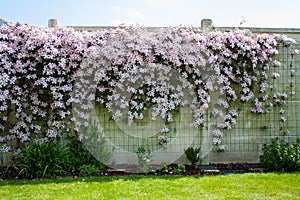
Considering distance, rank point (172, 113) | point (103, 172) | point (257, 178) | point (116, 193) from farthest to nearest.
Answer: point (172, 113) < point (103, 172) < point (257, 178) < point (116, 193)

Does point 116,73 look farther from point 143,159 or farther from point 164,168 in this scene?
point 164,168

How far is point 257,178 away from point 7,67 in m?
3.99

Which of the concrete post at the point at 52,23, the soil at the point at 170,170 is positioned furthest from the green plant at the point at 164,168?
the concrete post at the point at 52,23

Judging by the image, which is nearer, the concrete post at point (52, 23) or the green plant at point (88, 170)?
the green plant at point (88, 170)

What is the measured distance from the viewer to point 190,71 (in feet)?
18.0

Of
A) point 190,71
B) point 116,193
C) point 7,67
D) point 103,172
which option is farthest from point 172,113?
point 7,67

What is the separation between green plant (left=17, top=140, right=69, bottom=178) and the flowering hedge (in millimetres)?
577

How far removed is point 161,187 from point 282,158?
1949 mm

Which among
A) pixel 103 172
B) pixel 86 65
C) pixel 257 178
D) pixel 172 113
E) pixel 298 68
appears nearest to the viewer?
pixel 257 178

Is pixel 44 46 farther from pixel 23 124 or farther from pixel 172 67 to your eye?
pixel 172 67

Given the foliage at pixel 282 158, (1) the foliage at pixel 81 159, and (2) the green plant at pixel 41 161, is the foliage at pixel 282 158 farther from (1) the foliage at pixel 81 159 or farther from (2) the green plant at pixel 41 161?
(2) the green plant at pixel 41 161

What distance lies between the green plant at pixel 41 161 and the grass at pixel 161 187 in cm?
27

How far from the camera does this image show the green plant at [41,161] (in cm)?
467

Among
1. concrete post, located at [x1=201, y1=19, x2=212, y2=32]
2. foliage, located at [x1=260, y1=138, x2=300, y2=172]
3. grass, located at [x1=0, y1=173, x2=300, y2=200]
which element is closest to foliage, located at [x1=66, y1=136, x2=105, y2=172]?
grass, located at [x1=0, y1=173, x2=300, y2=200]
